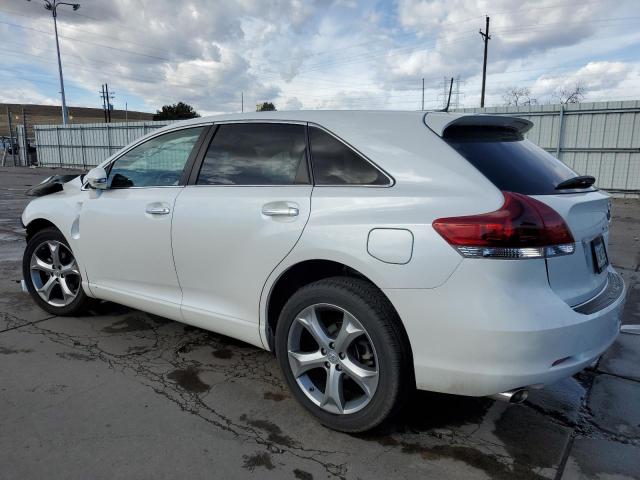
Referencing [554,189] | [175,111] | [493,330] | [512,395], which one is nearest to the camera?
[493,330]

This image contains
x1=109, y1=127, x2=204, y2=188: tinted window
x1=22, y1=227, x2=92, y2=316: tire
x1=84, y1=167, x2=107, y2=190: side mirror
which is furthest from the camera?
x1=22, y1=227, x2=92, y2=316: tire

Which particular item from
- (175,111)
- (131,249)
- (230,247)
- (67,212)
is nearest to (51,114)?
(175,111)

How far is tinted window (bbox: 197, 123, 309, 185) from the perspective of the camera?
113 inches

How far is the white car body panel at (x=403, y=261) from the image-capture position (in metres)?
2.13

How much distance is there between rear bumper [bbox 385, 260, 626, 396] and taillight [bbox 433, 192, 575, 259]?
0.05 meters

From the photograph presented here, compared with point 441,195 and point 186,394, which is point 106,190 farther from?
point 441,195

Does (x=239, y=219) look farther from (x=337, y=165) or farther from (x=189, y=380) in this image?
(x=189, y=380)

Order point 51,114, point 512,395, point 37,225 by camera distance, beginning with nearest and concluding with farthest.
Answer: point 512,395, point 37,225, point 51,114

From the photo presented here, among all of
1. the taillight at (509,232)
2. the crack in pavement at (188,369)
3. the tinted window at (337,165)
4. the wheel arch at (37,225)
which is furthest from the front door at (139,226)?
the taillight at (509,232)

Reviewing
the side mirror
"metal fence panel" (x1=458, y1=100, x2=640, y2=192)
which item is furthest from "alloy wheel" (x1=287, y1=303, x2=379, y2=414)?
"metal fence panel" (x1=458, y1=100, x2=640, y2=192)

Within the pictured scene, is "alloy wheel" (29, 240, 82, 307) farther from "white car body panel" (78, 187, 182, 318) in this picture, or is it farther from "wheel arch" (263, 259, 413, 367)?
"wheel arch" (263, 259, 413, 367)

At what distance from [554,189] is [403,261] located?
2.88 feet

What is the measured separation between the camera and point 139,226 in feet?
11.2

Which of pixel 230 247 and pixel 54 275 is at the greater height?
pixel 230 247
